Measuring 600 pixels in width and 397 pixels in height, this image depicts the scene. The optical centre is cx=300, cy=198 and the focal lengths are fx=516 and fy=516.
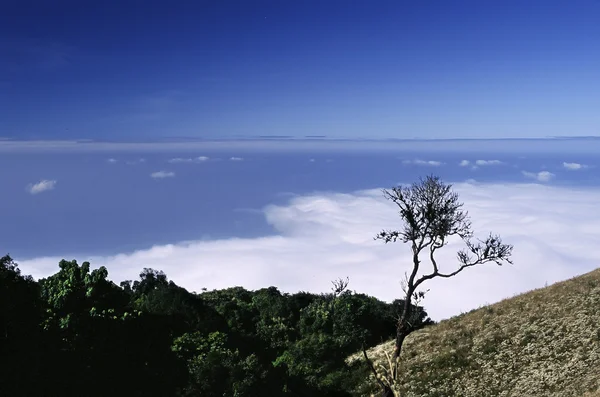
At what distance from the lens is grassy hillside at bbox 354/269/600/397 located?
108 ft

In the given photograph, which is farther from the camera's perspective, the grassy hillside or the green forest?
the grassy hillside

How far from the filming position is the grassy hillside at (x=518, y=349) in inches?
1297

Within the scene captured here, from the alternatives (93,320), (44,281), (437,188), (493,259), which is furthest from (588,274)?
(44,281)

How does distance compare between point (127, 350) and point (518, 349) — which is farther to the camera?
point (518, 349)

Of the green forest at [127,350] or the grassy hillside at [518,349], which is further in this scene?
the grassy hillside at [518,349]

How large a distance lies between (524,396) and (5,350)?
3120 cm

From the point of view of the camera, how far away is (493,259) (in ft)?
96.9

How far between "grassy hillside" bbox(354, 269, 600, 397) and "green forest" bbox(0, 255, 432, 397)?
5.21 m

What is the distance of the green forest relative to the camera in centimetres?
3097

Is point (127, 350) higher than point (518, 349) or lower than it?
higher

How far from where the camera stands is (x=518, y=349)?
38.6 m

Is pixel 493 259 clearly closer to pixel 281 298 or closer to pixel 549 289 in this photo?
pixel 549 289

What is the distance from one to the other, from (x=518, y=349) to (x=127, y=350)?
28.9 metres

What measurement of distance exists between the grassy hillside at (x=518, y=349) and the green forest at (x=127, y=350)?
17.1 ft
